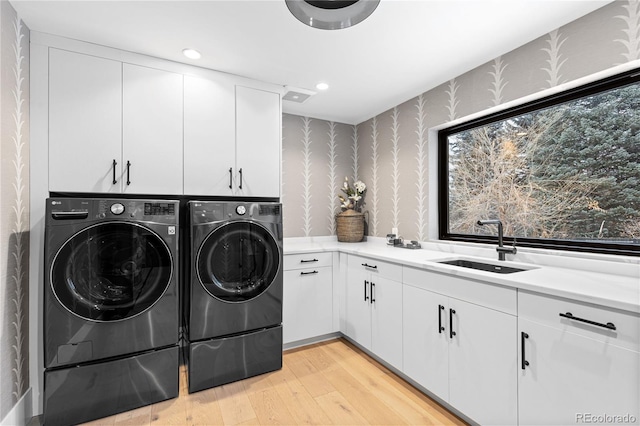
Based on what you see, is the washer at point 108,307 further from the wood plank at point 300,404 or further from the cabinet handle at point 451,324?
the cabinet handle at point 451,324

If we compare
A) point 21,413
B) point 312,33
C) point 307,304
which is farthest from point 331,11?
point 21,413

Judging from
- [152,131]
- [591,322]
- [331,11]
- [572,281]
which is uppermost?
[331,11]

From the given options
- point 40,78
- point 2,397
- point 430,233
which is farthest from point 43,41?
point 430,233

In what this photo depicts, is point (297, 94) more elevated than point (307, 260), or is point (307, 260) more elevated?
point (297, 94)

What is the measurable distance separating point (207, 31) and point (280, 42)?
0.45 meters

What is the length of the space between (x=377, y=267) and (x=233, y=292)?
3.56ft

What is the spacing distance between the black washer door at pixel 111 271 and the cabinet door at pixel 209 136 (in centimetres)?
54

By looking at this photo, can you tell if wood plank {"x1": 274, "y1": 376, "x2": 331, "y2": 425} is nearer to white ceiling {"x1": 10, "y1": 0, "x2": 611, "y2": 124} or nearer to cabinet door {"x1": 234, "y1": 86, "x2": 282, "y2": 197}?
cabinet door {"x1": 234, "y1": 86, "x2": 282, "y2": 197}

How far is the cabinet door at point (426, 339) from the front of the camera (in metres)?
1.79

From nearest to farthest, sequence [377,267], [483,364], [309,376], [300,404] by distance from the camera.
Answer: [483,364], [300,404], [309,376], [377,267]

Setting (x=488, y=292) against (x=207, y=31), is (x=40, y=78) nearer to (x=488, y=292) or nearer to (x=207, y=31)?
(x=207, y=31)

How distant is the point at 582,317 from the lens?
47.4 inches

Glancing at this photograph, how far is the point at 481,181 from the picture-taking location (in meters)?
2.47

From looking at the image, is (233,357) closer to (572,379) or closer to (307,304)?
(307,304)
